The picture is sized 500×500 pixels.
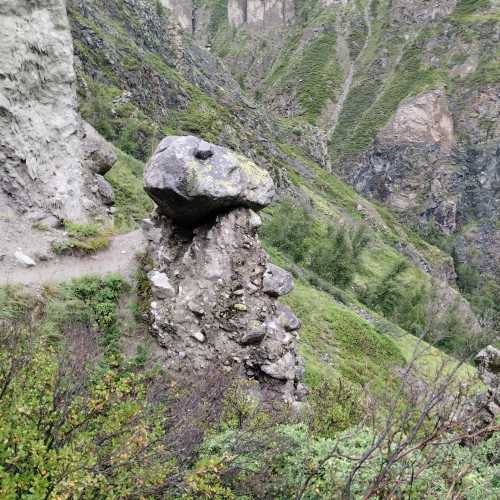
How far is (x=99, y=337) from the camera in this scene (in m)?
14.8

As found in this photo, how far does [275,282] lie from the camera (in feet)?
58.9

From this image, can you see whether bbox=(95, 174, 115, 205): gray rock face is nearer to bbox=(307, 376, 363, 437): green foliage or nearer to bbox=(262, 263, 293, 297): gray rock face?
bbox=(262, 263, 293, 297): gray rock face

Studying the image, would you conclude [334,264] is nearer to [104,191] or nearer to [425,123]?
[104,191]

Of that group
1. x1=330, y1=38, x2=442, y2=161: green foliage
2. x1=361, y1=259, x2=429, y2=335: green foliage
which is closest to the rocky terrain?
x1=361, y1=259, x2=429, y2=335: green foliage

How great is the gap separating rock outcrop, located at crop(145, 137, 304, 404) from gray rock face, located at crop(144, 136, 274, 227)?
0.04 metres

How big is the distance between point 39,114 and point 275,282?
13.6 metres

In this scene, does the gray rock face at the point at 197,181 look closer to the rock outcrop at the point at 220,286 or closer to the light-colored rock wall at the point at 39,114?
the rock outcrop at the point at 220,286

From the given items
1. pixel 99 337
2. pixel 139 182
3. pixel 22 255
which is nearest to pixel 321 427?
pixel 99 337

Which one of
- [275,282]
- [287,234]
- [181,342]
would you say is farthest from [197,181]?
[287,234]

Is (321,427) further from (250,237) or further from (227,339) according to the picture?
(250,237)

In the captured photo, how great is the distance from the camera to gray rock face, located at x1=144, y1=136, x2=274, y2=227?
16.4 metres

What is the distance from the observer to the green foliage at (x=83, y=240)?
1848 centimetres

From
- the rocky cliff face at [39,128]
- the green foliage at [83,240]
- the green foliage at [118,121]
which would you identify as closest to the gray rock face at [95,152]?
the rocky cliff face at [39,128]

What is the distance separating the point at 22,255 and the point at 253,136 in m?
87.1
